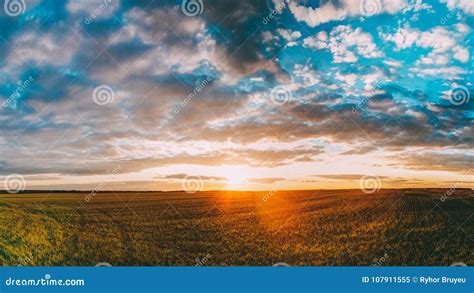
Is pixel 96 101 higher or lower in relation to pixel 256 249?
higher

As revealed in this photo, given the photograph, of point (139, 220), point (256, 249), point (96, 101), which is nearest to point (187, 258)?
point (256, 249)

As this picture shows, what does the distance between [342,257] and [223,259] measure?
3540mm

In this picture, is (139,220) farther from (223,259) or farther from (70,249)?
(223,259)

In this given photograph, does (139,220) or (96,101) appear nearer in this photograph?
(96,101)

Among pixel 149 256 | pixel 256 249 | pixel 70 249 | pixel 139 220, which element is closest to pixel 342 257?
pixel 256 249

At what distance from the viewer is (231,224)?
50.6 ft

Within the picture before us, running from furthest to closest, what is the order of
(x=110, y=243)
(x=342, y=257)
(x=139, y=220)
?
1. (x=139, y=220)
2. (x=110, y=243)
3. (x=342, y=257)

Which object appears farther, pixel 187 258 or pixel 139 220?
pixel 139 220

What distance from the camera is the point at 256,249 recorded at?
11.7 metres
